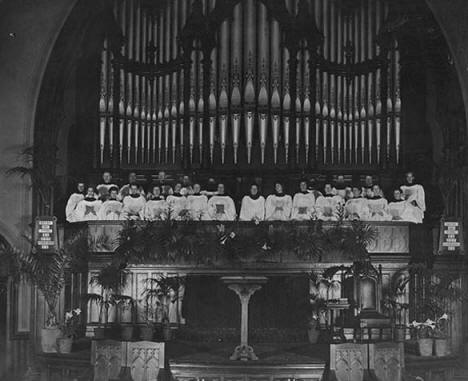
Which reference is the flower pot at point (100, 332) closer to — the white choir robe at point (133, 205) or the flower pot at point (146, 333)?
the flower pot at point (146, 333)

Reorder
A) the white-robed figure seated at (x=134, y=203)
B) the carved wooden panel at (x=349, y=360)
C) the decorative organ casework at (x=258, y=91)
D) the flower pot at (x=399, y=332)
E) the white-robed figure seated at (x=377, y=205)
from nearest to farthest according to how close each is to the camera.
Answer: the carved wooden panel at (x=349, y=360), the flower pot at (x=399, y=332), the white-robed figure seated at (x=377, y=205), the white-robed figure seated at (x=134, y=203), the decorative organ casework at (x=258, y=91)

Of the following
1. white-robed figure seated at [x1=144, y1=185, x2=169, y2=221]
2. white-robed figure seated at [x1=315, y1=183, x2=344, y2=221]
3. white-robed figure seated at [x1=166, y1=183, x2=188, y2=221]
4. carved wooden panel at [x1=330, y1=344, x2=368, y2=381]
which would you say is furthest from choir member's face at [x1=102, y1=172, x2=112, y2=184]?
carved wooden panel at [x1=330, y1=344, x2=368, y2=381]

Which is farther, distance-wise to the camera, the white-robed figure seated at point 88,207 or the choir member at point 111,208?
the choir member at point 111,208

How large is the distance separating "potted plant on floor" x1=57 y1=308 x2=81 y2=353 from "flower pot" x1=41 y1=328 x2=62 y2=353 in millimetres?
122

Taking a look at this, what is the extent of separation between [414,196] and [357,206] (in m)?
1.20

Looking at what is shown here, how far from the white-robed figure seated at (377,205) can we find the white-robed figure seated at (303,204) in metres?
1.16

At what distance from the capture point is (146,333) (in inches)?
715

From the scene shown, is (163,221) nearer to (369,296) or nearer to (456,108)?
(369,296)

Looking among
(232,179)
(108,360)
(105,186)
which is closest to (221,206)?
(232,179)

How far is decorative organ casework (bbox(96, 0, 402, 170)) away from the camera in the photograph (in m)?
22.3

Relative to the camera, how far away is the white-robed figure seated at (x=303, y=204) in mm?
21141

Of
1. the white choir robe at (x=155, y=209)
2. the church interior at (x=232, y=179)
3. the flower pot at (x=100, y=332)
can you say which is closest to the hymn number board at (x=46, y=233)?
the church interior at (x=232, y=179)

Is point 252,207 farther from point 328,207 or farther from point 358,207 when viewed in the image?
point 358,207

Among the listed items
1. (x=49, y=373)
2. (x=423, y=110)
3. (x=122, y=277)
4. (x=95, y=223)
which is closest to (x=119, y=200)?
(x=95, y=223)
